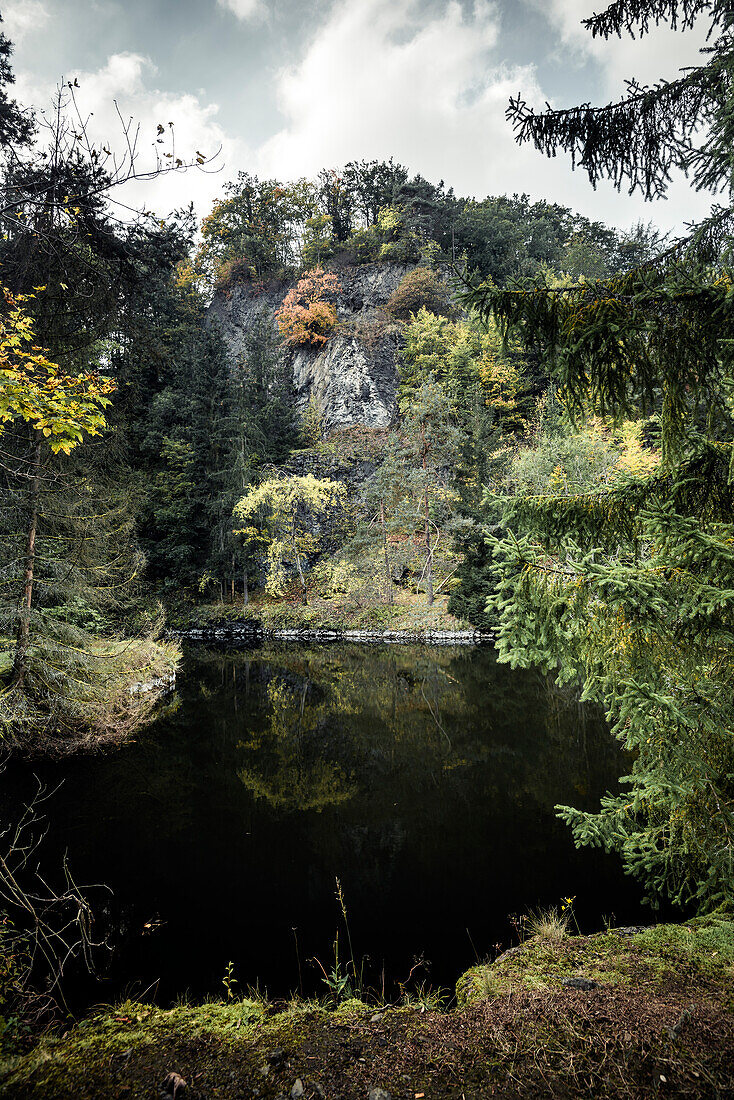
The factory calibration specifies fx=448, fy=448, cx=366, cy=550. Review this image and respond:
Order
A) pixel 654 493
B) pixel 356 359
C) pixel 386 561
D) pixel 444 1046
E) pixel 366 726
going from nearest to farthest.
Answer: pixel 444 1046 < pixel 654 493 < pixel 366 726 < pixel 386 561 < pixel 356 359

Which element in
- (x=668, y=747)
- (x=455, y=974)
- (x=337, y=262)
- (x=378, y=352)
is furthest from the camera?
(x=337, y=262)

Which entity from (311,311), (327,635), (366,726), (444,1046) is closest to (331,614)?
(327,635)

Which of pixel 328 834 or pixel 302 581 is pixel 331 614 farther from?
pixel 328 834

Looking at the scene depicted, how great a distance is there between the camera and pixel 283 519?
2322cm

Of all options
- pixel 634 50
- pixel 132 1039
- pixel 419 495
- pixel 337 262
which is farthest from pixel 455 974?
pixel 337 262

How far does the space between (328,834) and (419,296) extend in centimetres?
3405

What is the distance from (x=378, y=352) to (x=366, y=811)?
29.7 meters

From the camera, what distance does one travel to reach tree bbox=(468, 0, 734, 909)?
8.45 feet

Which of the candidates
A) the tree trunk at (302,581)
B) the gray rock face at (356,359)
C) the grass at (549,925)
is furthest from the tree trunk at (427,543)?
the grass at (549,925)

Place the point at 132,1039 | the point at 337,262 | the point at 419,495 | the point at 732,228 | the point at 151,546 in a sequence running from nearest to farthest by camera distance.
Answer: the point at 132,1039
the point at 732,228
the point at 419,495
the point at 151,546
the point at 337,262

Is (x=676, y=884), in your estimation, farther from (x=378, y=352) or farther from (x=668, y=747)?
(x=378, y=352)

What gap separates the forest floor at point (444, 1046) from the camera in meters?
1.94

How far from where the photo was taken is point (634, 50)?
11.3 feet

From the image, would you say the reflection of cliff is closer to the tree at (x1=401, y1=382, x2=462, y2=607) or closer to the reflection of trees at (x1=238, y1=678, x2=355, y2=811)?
the reflection of trees at (x1=238, y1=678, x2=355, y2=811)
